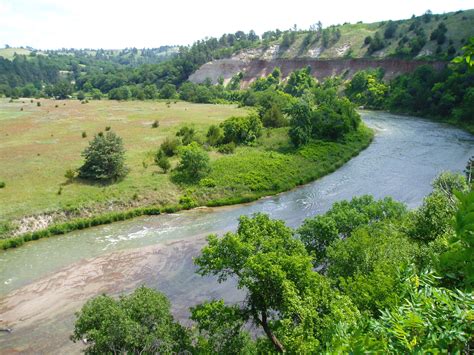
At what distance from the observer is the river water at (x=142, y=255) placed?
27.6m

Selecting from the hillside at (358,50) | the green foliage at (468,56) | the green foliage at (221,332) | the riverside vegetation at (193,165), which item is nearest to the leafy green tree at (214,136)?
the riverside vegetation at (193,165)

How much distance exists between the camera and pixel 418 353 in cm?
506

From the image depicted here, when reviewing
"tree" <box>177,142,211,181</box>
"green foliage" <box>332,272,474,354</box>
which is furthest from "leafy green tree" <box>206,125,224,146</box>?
"green foliage" <box>332,272,474,354</box>

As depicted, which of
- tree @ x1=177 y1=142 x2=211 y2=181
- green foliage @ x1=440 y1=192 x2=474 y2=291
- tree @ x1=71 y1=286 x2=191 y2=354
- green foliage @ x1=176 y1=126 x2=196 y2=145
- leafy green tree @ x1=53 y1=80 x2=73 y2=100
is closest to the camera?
green foliage @ x1=440 y1=192 x2=474 y2=291

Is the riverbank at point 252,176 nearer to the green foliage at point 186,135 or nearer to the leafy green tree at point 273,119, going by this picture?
the leafy green tree at point 273,119

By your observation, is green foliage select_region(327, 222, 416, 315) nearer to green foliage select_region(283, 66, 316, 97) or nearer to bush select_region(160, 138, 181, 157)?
bush select_region(160, 138, 181, 157)

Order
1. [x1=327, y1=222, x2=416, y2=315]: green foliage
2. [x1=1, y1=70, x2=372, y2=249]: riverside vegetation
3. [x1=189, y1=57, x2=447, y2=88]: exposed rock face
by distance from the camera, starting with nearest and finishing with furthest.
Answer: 1. [x1=327, y1=222, x2=416, y2=315]: green foliage
2. [x1=1, y1=70, x2=372, y2=249]: riverside vegetation
3. [x1=189, y1=57, x2=447, y2=88]: exposed rock face

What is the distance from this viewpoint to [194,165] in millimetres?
50938

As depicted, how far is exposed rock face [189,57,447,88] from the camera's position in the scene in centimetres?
11675

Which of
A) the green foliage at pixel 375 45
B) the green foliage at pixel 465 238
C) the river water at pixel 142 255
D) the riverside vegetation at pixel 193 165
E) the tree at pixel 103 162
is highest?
the green foliage at pixel 465 238

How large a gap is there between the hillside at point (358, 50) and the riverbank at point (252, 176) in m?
61.4

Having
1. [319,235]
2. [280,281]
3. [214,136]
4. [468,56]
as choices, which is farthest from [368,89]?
[468,56]

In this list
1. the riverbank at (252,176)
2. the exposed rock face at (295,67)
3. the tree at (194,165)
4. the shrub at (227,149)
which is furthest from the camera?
the exposed rock face at (295,67)

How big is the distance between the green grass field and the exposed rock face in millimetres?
51690
